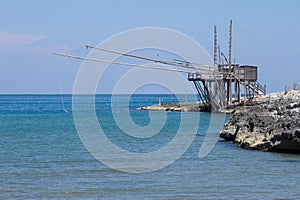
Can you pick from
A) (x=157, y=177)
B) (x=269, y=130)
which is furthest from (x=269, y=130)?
(x=157, y=177)

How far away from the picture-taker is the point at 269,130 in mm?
29188

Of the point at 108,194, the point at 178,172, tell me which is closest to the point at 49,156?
the point at 178,172

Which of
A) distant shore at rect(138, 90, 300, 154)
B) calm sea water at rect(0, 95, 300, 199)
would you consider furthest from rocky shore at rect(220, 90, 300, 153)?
calm sea water at rect(0, 95, 300, 199)

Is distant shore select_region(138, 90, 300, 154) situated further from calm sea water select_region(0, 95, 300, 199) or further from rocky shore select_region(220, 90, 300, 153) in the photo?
calm sea water select_region(0, 95, 300, 199)

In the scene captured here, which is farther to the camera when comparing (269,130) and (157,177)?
(269,130)

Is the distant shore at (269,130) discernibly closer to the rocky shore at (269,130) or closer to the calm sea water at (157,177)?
the rocky shore at (269,130)

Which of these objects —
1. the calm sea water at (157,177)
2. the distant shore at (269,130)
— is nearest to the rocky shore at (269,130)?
the distant shore at (269,130)

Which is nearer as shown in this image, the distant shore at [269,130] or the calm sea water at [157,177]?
the calm sea water at [157,177]

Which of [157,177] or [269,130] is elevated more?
[269,130]

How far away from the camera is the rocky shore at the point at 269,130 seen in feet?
90.4

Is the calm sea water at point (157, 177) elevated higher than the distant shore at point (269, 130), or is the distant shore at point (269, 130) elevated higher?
the distant shore at point (269, 130)

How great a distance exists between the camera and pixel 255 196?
18672 millimetres

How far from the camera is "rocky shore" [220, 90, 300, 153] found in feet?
90.4

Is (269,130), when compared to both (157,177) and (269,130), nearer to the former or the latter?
(269,130)
